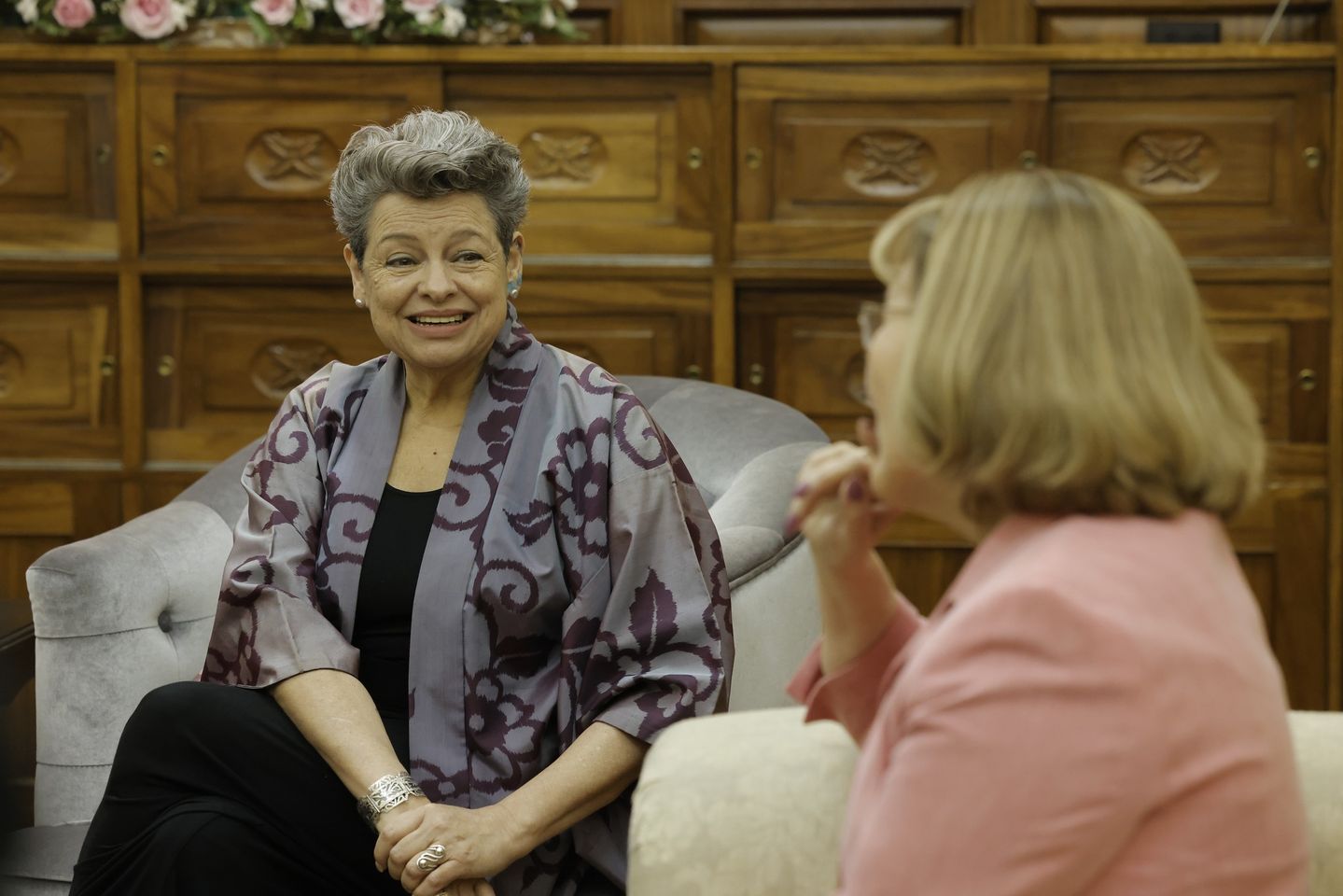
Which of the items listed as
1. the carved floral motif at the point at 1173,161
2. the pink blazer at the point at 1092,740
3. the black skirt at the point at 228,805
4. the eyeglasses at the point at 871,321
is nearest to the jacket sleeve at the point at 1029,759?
the pink blazer at the point at 1092,740

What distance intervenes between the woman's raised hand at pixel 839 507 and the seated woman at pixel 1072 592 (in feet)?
0.32

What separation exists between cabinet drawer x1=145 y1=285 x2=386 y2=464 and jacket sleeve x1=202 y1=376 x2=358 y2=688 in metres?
1.01

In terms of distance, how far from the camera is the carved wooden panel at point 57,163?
2867 mm

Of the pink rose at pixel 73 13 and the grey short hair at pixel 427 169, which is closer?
the grey short hair at pixel 427 169

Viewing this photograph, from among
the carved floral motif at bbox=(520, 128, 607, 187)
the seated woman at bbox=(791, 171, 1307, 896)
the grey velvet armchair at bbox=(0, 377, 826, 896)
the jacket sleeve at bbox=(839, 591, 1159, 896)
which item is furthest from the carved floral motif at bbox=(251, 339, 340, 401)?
the jacket sleeve at bbox=(839, 591, 1159, 896)

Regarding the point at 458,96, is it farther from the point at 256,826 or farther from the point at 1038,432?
the point at 1038,432

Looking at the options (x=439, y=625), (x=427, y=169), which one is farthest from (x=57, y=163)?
(x=439, y=625)

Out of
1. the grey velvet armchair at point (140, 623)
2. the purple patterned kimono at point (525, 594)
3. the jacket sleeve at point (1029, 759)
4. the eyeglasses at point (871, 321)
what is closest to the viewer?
the jacket sleeve at point (1029, 759)

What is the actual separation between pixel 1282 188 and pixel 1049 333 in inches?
84.3

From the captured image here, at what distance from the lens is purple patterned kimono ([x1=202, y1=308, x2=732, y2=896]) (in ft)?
5.60

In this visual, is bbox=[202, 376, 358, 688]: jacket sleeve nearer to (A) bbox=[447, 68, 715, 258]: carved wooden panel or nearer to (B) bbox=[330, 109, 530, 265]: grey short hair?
(B) bbox=[330, 109, 530, 265]: grey short hair

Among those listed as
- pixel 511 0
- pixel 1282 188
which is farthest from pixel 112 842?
pixel 1282 188

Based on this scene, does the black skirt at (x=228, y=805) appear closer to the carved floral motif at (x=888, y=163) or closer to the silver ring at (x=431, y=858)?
the silver ring at (x=431, y=858)

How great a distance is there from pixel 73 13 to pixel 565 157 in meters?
0.91
